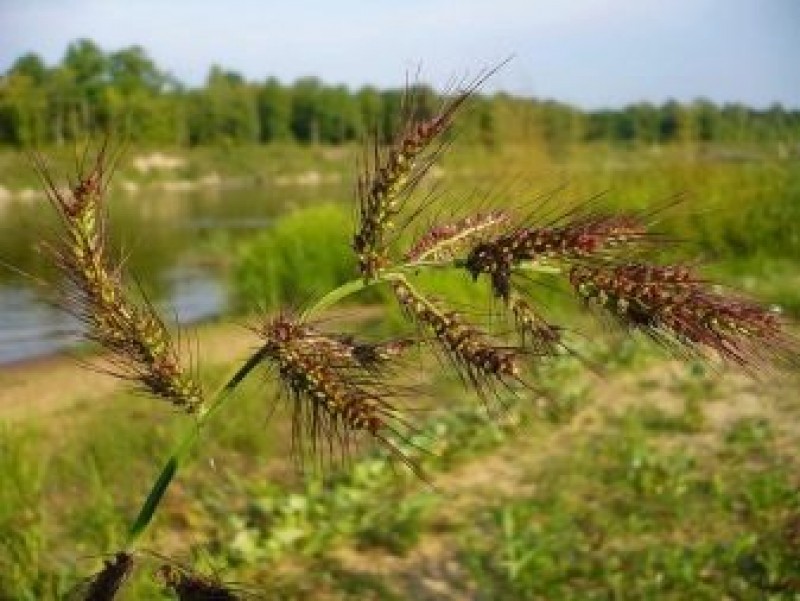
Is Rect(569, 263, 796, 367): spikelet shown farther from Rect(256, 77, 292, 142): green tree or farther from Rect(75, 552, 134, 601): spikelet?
Rect(256, 77, 292, 142): green tree

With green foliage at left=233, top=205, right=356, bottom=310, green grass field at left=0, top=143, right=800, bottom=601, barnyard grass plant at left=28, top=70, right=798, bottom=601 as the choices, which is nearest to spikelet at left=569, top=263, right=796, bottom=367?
barnyard grass plant at left=28, top=70, right=798, bottom=601

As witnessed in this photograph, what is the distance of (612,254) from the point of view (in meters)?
0.97

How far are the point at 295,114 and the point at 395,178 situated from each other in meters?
90.8

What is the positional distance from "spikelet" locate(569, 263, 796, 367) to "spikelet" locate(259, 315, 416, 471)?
0.74ft

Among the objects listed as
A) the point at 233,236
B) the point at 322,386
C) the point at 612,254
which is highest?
the point at 612,254

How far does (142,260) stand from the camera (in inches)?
271

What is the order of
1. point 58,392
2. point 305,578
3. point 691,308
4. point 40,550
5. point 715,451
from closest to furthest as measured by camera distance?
point 691,308 → point 40,550 → point 305,578 → point 715,451 → point 58,392

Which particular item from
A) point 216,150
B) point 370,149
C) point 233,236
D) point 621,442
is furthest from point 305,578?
point 216,150

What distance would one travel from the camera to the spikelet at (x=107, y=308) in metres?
1.00

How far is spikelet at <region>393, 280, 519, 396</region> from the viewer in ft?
3.02

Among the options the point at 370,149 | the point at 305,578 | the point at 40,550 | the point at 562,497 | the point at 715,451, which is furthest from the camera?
the point at 715,451

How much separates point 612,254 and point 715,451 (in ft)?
16.2

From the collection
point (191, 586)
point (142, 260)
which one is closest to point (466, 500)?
point (142, 260)

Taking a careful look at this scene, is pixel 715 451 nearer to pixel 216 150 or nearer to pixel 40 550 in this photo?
pixel 40 550
